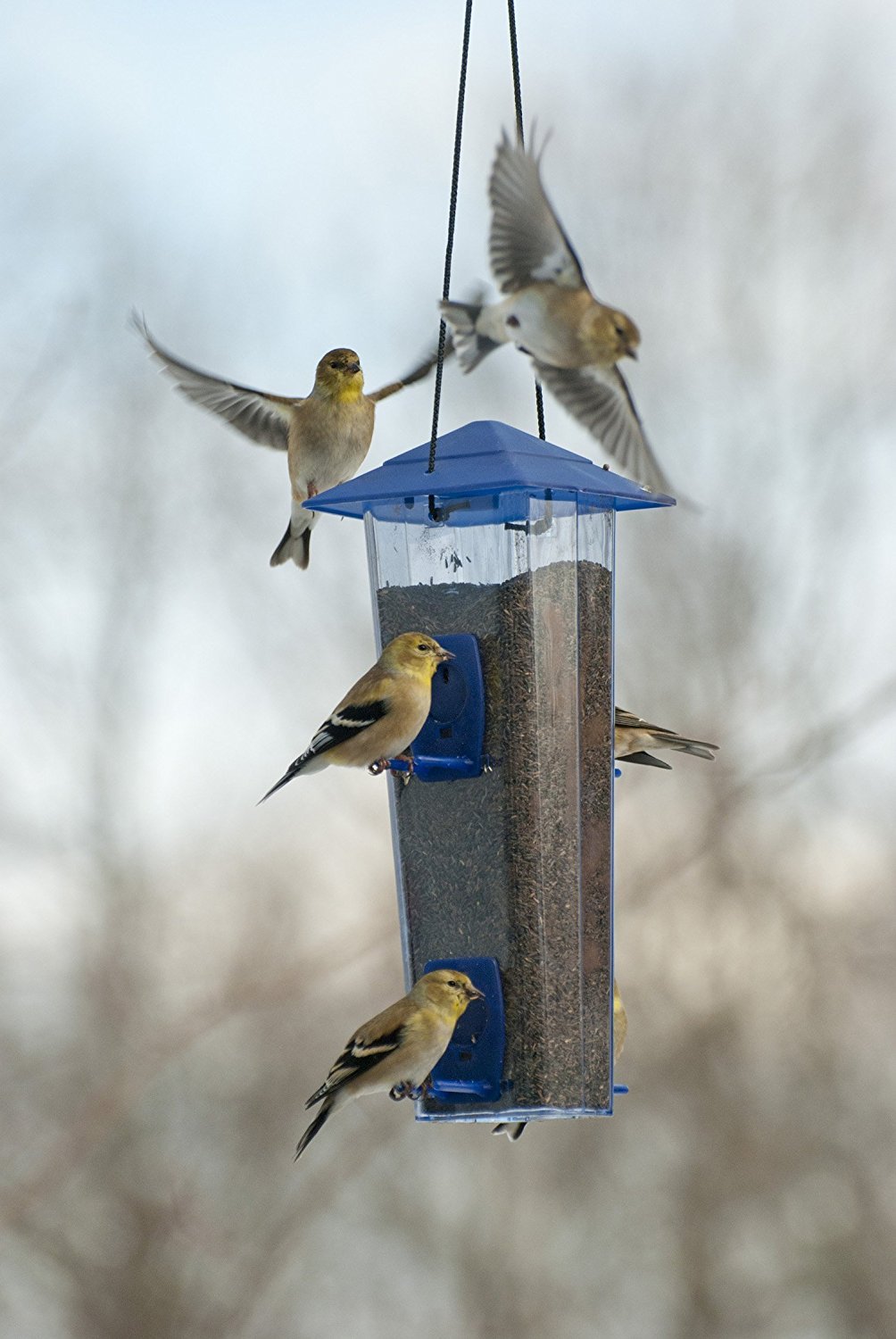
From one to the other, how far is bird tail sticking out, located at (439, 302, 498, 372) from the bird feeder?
8.9 inches

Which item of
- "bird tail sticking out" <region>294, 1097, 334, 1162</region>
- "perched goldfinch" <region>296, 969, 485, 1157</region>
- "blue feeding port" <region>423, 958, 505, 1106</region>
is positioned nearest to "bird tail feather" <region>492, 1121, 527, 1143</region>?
"blue feeding port" <region>423, 958, 505, 1106</region>

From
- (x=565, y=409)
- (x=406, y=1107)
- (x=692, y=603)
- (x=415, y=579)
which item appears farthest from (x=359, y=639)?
(x=565, y=409)

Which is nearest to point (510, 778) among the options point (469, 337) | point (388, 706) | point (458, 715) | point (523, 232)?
point (458, 715)

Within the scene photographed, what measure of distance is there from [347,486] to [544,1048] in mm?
1223

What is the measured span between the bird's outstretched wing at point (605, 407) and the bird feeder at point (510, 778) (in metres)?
0.21

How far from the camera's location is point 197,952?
731cm

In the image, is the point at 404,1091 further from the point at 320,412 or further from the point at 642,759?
the point at 320,412

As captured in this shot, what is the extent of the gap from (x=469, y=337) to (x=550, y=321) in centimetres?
20

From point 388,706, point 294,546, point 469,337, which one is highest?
point 469,337

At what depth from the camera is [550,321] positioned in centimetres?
267

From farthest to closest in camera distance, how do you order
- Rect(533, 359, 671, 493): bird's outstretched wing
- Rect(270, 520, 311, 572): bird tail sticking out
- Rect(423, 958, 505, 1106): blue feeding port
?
Rect(270, 520, 311, 572): bird tail sticking out → Rect(423, 958, 505, 1106): blue feeding port → Rect(533, 359, 671, 493): bird's outstretched wing

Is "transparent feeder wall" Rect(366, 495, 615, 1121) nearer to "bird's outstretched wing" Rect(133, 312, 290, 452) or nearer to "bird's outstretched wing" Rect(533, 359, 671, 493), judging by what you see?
"bird's outstretched wing" Rect(533, 359, 671, 493)

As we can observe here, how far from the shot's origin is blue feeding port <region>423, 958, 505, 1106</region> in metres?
3.03

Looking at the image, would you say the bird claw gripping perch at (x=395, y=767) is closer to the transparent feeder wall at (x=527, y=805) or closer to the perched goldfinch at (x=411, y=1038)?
the transparent feeder wall at (x=527, y=805)
